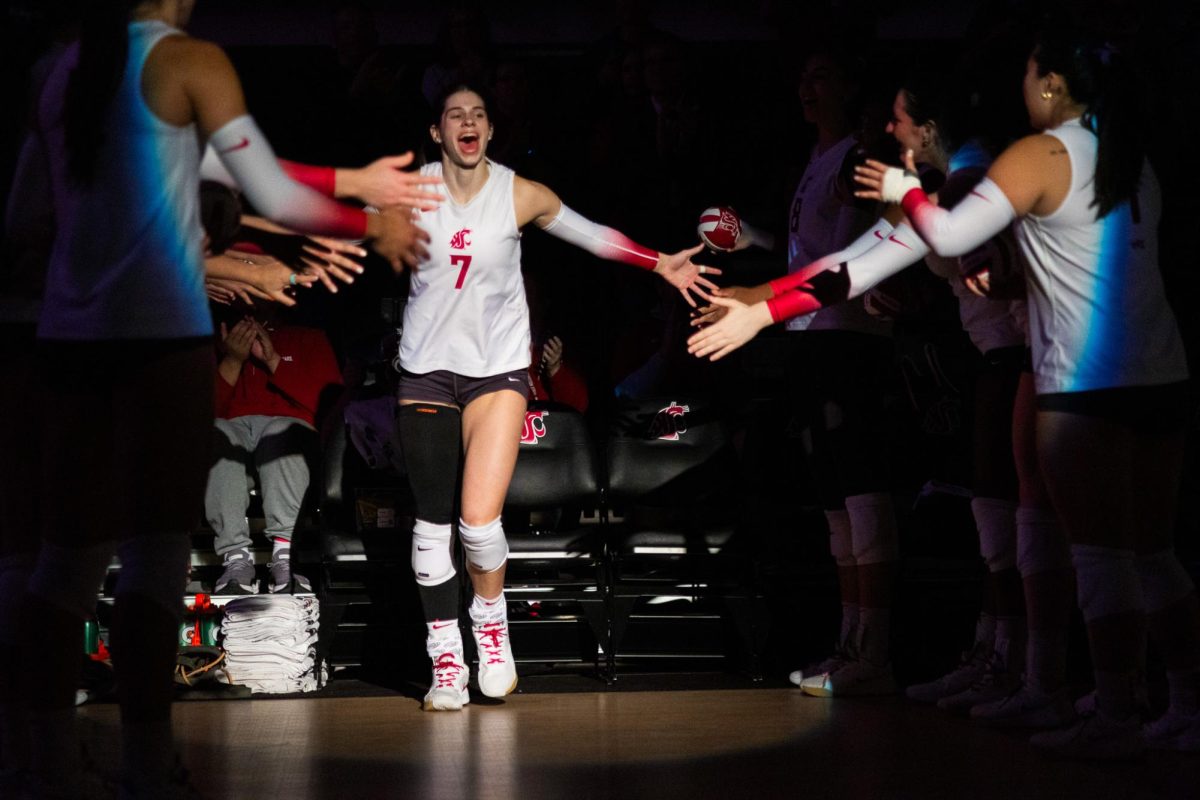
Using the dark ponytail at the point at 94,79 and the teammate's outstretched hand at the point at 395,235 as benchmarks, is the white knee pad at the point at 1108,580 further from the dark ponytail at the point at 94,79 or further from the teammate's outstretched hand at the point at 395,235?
the dark ponytail at the point at 94,79

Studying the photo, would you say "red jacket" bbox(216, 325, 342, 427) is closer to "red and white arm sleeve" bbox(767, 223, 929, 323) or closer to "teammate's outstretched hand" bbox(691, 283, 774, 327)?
"teammate's outstretched hand" bbox(691, 283, 774, 327)

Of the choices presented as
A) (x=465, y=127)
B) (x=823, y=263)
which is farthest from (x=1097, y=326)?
(x=465, y=127)

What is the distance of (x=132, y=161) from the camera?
2.43 metres

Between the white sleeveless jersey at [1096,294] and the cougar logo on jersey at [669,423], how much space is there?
2.10 metres

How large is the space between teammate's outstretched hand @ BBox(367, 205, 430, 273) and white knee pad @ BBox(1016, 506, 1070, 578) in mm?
2018

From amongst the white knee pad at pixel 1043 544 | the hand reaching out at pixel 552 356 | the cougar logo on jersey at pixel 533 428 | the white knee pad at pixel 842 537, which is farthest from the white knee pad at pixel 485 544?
the white knee pad at pixel 1043 544

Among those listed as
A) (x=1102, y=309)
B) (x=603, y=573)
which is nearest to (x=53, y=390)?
(x=1102, y=309)

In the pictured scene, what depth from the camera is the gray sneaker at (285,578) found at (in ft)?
16.4

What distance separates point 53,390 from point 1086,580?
2370mm

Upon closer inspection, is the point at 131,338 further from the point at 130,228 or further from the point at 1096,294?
the point at 1096,294

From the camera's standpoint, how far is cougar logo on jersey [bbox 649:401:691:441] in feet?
17.1

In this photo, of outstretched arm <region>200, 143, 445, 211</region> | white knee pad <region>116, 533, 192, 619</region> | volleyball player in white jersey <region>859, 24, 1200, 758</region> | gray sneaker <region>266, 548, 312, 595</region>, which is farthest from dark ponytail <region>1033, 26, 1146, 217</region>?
gray sneaker <region>266, 548, 312, 595</region>

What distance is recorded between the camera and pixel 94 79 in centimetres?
238

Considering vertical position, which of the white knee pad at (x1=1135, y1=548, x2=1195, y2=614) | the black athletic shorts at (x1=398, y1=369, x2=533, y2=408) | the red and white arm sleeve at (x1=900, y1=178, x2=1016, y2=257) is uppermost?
the red and white arm sleeve at (x1=900, y1=178, x2=1016, y2=257)
